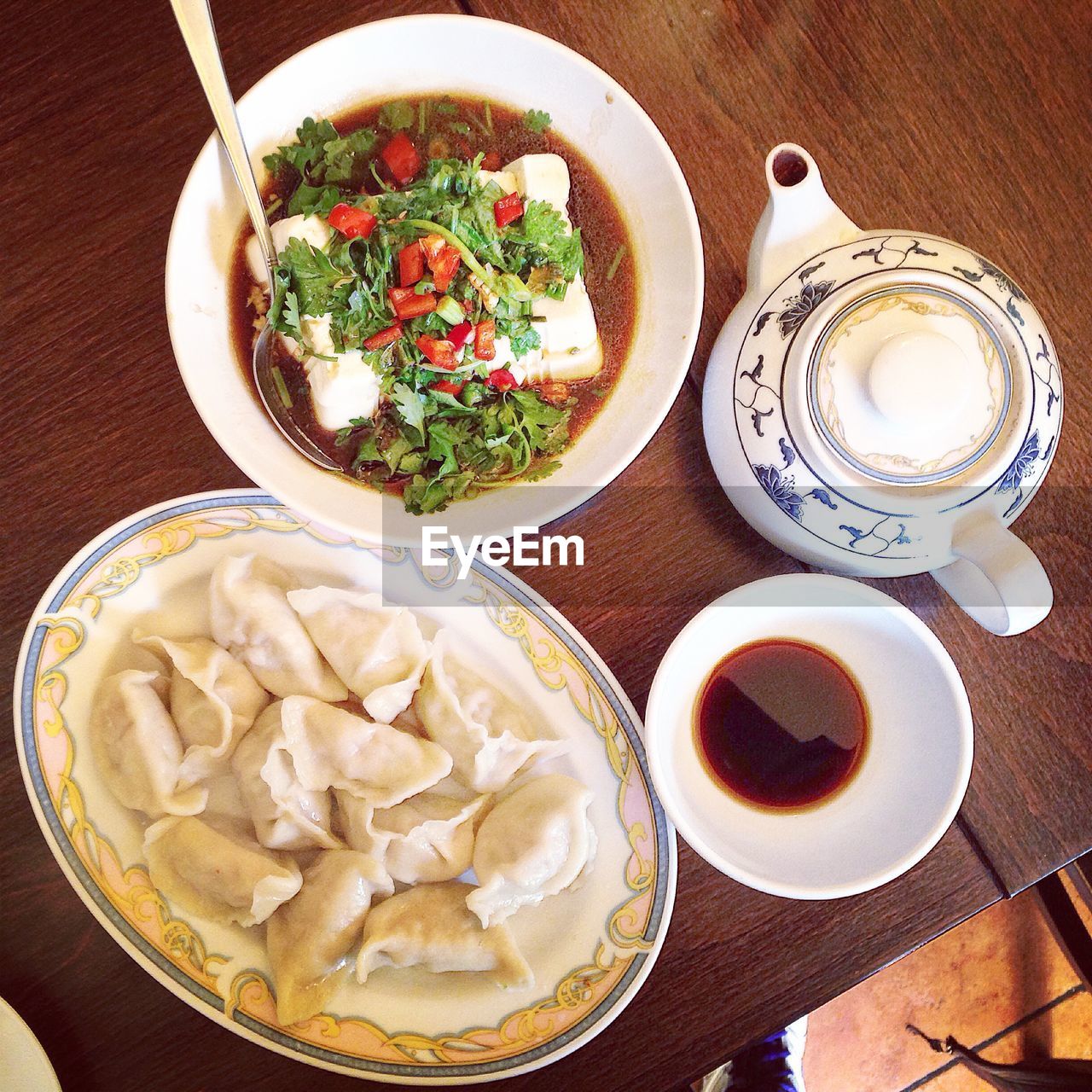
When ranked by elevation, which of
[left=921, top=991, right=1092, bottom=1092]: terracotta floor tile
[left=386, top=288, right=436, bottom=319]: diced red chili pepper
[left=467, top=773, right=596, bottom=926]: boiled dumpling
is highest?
[left=386, top=288, right=436, bottom=319]: diced red chili pepper

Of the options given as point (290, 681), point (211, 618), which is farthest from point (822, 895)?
point (211, 618)

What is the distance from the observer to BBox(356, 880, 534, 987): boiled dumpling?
4.58 feet

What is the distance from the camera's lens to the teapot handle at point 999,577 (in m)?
1.03

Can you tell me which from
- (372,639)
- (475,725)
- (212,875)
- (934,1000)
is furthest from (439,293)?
(934,1000)

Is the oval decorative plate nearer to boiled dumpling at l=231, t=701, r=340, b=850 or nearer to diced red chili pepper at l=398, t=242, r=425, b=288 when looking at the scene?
boiled dumpling at l=231, t=701, r=340, b=850

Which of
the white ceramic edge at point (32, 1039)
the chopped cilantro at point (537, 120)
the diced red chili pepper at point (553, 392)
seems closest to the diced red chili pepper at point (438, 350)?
the diced red chili pepper at point (553, 392)

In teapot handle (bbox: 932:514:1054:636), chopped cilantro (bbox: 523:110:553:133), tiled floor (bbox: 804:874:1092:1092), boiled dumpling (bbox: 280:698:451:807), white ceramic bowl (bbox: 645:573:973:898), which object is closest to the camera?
teapot handle (bbox: 932:514:1054:636)

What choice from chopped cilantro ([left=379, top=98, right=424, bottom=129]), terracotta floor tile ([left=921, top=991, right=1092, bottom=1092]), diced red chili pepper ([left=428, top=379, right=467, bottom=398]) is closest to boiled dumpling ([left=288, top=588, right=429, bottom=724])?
diced red chili pepper ([left=428, top=379, right=467, bottom=398])

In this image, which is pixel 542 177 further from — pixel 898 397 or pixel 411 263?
pixel 898 397

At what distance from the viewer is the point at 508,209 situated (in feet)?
4.27

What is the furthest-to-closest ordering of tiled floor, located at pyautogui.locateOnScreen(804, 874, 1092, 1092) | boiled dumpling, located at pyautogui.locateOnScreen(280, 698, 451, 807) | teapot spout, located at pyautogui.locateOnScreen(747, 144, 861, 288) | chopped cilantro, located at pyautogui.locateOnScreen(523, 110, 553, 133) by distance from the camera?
tiled floor, located at pyautogui.locateOnScreen(804, 874, 1092, 1092) → boiled dumpling, located at pyautogui.locateOnScreen(280, 698, 451, 807) → chopped cilantro, located at pyautogui.locateOnScreen(523, 110, 553, 133) → teapot spout, located at pyautogui.locateOnScreen(747, 144, 861, 288)

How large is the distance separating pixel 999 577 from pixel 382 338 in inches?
33.7

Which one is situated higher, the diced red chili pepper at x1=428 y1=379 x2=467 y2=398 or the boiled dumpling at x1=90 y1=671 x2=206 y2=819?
the diced red chili pepper at x1=428 y1=379 x2=467 y2=398

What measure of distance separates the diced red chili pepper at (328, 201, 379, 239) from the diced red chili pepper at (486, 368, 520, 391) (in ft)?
0.86
